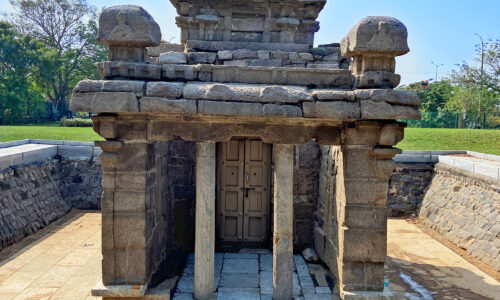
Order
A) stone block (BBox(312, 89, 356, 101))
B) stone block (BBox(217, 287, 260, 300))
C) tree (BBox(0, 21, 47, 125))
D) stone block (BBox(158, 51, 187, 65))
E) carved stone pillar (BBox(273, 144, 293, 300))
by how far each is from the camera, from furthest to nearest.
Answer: tree (BBox(0, 21, 47, 125))
stone block (BBox(158, 51, 187, 65))
stone block (BBox(217, 287, 260, 300))
carved stone pillar (BBox(273, 144, 293, 300))
stone block (BBox(312, 89, 356, 101))

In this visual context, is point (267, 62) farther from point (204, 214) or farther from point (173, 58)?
point (204, 214)

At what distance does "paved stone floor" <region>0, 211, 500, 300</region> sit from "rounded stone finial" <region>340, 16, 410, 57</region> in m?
3.63

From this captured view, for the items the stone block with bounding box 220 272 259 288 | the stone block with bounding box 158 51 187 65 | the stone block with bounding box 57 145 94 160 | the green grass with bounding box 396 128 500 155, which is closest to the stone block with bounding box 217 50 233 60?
the stone block with bounding box 158 51 187 65

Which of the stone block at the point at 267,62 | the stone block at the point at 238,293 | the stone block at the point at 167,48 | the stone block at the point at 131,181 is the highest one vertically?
the stone block at the point at 167,48

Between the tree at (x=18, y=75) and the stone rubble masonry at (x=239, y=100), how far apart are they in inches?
849

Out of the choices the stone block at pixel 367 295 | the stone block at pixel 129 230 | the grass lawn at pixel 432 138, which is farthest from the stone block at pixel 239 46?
the grass lawn at pixel 432 138

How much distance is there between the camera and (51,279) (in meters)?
6.37

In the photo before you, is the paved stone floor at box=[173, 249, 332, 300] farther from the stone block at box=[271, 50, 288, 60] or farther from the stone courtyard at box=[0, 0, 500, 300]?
the stone block at box=[271, 50, 288, 60]

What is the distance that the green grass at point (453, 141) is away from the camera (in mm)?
15133

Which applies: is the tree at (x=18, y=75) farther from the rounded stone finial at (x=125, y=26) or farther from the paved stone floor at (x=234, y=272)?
the rounded stone finial at (x=125, y=26)

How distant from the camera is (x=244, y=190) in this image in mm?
7480

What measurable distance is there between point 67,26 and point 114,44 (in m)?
31.3

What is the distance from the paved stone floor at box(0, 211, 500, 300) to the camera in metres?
5.80

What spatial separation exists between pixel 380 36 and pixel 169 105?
264 cm
